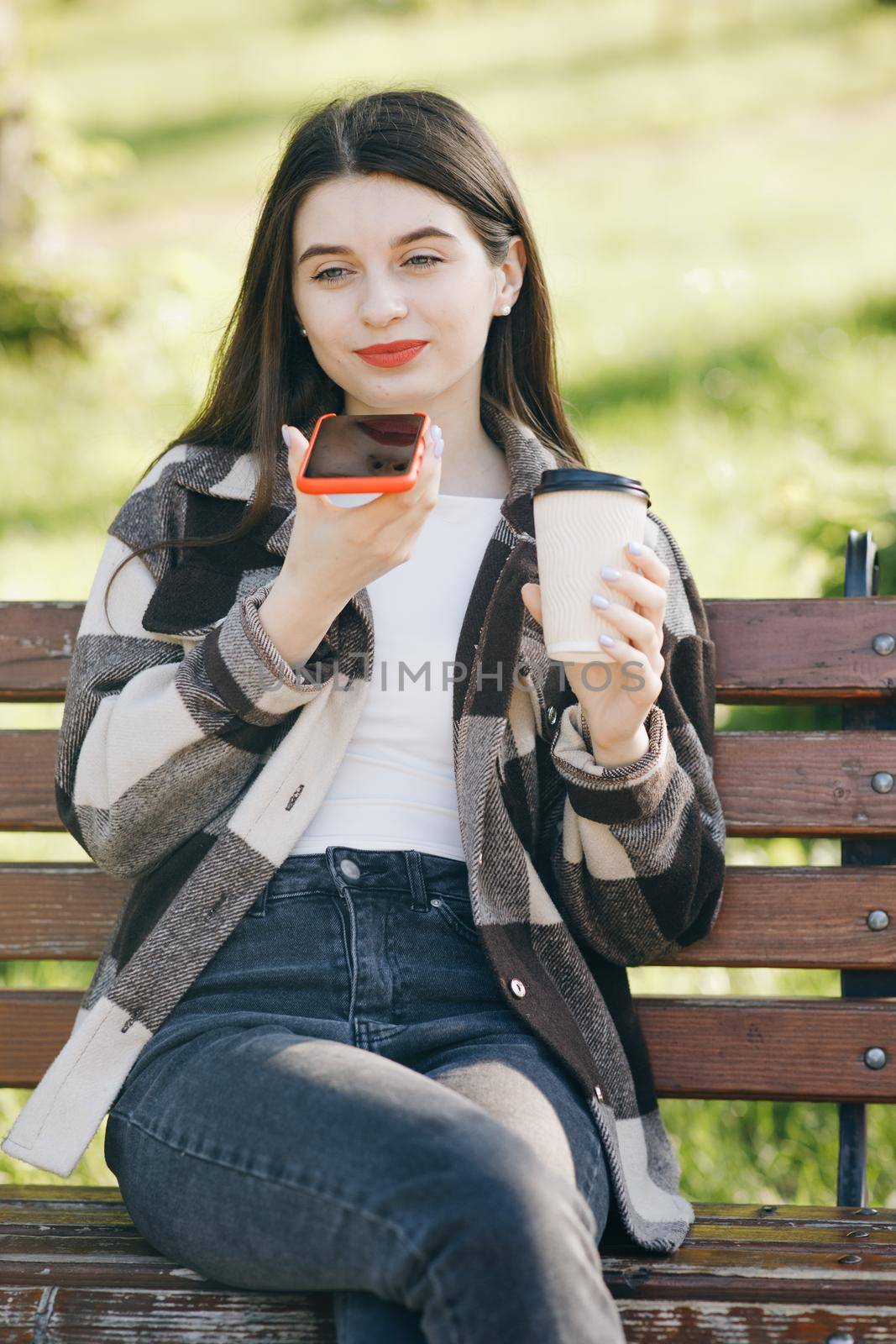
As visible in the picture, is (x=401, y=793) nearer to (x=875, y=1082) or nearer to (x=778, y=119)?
(x=875, y=1082)

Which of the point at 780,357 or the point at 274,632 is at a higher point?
the point at 780,357

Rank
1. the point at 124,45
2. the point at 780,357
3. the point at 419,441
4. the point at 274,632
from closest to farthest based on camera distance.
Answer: the point at 419,441 < the point at 274,632 < the point at 780,357 < the point at 124,45

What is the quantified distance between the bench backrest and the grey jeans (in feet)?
1.40

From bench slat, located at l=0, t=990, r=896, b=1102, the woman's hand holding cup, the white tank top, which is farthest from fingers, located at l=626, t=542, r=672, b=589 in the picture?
bench slat, located at l=0, t=990, r=896, b=1102

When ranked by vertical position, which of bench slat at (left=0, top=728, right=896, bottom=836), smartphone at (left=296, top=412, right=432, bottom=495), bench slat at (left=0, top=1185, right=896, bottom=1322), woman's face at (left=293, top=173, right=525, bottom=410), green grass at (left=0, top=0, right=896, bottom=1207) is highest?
green grass at (left=0, top=0, right=896, bottom=1207)

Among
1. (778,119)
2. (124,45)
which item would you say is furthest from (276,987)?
(124,45)

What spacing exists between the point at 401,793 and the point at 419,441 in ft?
1.83

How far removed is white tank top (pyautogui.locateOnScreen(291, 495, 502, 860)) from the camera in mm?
2080

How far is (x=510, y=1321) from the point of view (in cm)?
140

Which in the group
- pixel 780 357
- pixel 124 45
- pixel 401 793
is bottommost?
pixel 401 793

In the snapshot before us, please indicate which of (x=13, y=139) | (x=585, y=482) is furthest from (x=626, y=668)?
(x=13, y=139)

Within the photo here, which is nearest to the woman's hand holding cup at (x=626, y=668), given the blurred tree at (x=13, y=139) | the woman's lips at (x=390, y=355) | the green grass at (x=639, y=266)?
the woman's lips at (x=390, y=355)

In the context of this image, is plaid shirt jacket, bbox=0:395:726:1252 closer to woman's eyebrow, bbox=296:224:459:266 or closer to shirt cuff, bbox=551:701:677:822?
shirt cuff, bbox=551:701:677:822

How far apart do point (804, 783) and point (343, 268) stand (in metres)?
1.06
